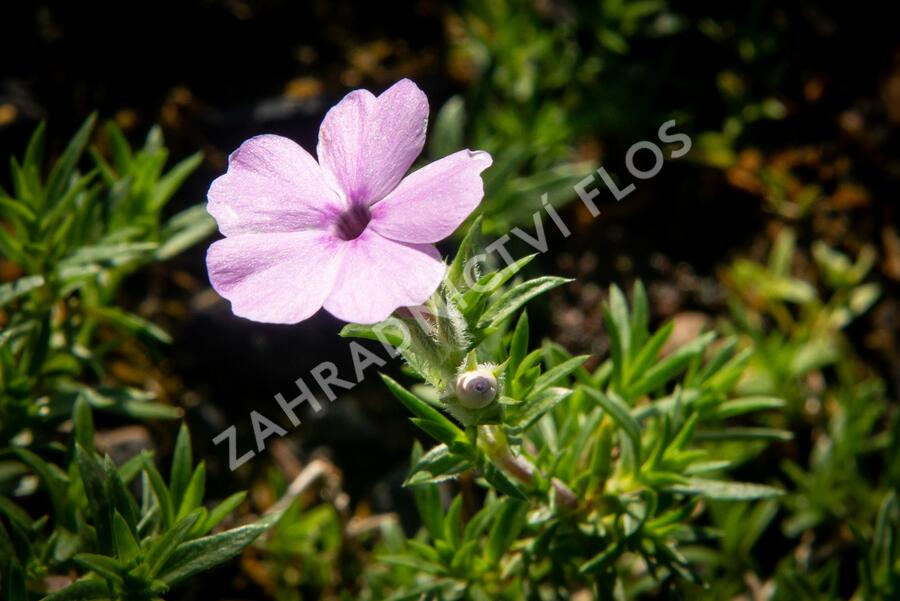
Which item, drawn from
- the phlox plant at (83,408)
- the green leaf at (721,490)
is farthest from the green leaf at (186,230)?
the green leaf at (721,490)

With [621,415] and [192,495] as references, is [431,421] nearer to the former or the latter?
[621,415]

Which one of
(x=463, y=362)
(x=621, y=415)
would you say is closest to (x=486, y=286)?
(x=463, y=362)

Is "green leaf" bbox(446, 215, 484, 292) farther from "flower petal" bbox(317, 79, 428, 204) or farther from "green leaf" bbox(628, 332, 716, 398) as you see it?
"green leaf" bbox(628, 332, 716, 398)

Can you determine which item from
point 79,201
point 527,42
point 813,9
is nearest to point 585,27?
point 527,42

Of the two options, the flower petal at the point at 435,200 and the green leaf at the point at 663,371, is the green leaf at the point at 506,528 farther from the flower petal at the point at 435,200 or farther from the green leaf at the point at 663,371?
the flower petal at the point at 435,200

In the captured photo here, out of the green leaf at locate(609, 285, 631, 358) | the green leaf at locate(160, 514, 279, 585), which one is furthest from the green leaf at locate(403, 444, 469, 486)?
the green leaf at locate(609, 285, 631, 358)

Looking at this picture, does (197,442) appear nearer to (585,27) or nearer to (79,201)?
(79,201)

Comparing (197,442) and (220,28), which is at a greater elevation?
(220,28)
